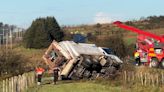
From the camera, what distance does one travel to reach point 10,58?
51.2 m

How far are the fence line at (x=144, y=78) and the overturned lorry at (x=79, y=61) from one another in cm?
292

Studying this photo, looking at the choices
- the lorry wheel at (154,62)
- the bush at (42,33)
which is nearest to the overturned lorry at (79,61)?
the lorry wheel at (154,62)

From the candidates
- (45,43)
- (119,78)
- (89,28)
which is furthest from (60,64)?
(89,28)

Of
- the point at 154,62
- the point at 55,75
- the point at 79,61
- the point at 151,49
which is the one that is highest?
the point at 151,49

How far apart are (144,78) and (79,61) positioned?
20.7 ft

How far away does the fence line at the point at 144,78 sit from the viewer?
33.2 metres

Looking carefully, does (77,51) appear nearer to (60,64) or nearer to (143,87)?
(60,64)

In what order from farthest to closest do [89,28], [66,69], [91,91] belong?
[89,28]
[66,69]
[91,91]

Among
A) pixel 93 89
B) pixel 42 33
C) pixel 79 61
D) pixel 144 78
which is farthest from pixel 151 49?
pixel 42 33

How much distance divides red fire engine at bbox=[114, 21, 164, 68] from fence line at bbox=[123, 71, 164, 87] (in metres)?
10.8

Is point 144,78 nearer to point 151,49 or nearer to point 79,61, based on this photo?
point 79,61

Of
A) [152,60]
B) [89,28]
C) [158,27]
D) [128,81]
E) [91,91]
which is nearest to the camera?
[91,91]

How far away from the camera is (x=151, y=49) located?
48469 mm

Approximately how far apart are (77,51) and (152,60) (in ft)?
32.8
